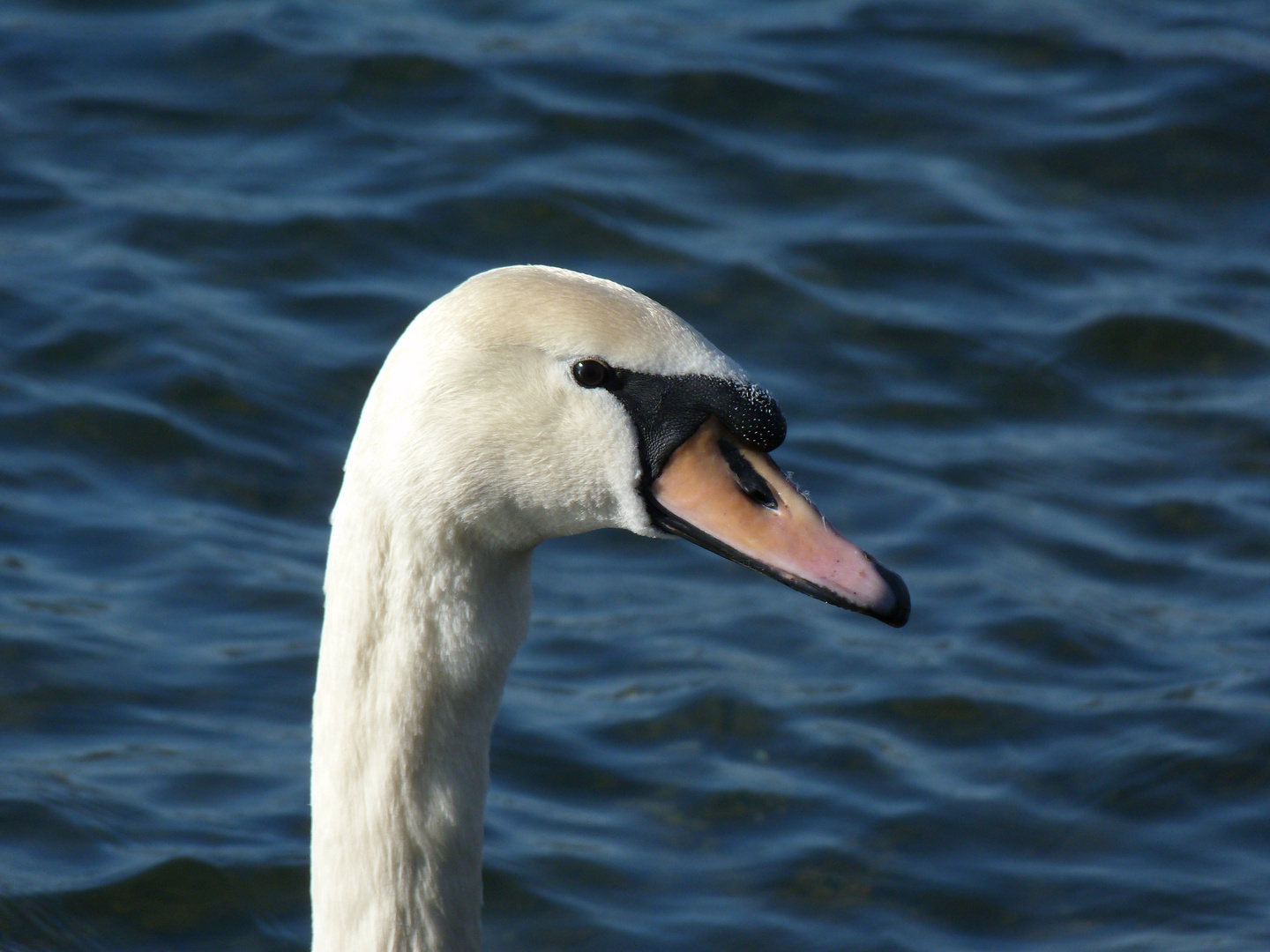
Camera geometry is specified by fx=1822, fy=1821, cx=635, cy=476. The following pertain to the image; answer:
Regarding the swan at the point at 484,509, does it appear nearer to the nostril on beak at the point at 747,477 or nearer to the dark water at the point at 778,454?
the nostril on beak at the point at 747,477

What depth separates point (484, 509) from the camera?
375 cm

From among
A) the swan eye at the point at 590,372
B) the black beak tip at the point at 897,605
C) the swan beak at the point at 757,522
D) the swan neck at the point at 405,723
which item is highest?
the swan eye at the point at 590,372

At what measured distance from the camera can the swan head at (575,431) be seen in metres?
3.71

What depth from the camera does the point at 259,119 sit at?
963 centimetres

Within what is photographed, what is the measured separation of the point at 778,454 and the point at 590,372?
4285 millimetres

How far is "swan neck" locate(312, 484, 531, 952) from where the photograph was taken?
3797 mm

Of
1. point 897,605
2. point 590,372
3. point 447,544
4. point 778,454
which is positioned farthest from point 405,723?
point 778,454

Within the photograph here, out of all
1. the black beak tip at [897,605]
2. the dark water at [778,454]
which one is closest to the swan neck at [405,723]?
the black beak tip at [897,605]

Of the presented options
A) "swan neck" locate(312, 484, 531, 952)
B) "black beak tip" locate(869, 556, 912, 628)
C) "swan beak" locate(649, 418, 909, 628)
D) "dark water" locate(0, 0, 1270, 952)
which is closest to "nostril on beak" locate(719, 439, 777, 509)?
"swan beak" locate(649, 418, 909, 628)

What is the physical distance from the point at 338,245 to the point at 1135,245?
13.5 ft

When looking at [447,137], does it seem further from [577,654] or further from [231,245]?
[577,654]

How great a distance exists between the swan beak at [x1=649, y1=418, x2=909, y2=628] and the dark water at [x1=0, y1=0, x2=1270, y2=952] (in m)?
2.30

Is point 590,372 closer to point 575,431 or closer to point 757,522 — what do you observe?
point 575,431

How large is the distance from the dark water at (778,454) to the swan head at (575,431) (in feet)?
7.62
